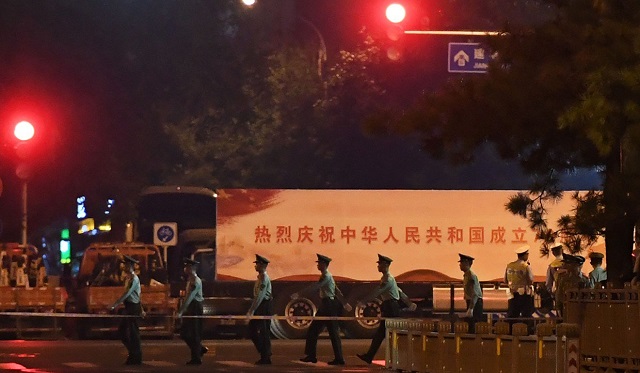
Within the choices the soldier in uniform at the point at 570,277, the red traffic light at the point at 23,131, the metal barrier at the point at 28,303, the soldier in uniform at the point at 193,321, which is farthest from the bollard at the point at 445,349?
Answer: the metal barrier at the point at 28,303

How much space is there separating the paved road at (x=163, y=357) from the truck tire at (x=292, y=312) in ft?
0.99

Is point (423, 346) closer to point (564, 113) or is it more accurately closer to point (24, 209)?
point (564, 113)

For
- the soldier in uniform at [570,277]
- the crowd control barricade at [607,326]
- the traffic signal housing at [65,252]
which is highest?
the traffic signal housing at [65,252]

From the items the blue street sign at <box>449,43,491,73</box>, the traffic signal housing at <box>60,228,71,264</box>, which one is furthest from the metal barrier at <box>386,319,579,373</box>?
the traffic signal housing at <box>60,228,71,264</box>

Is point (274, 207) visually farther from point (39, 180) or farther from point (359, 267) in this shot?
point (39, 180)

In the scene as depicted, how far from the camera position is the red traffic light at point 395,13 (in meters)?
21.6

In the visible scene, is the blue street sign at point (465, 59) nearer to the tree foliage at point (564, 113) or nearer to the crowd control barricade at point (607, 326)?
the tree foliage at point (564, 113)

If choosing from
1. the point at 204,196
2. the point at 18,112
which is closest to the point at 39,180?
the point at 204,196

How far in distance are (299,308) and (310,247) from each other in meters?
1.22

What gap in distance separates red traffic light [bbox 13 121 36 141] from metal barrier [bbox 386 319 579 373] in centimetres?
838

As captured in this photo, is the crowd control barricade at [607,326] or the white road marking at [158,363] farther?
the white road marking at [158,363]

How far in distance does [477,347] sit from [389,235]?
13.1 m

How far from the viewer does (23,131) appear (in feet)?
76.3

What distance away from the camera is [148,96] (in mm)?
44719
